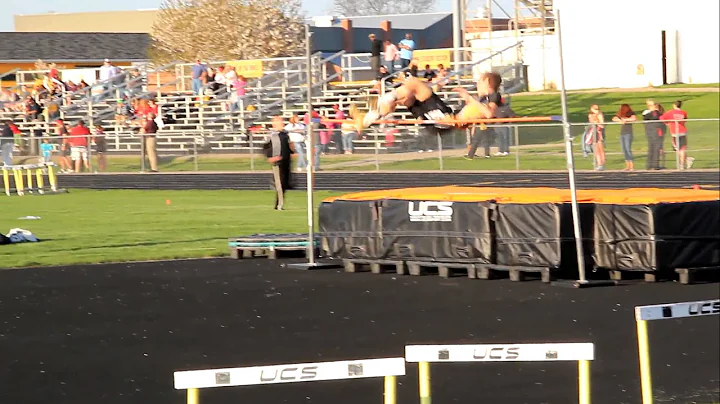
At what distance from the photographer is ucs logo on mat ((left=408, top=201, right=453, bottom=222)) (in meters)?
17.7

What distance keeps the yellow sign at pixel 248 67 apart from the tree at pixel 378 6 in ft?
118

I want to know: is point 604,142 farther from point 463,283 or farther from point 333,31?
point 333,31

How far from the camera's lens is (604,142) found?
3198 cm

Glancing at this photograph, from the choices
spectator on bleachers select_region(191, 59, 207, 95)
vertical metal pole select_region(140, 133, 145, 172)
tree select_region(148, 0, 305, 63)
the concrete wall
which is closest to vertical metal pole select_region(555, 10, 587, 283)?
vertical metal pole select_region(140, 133, 145, 172)

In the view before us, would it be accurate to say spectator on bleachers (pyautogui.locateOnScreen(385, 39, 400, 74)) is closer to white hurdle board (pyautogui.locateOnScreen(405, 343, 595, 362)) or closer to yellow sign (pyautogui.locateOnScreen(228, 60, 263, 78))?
yellow sign (pyautogui.locateOnScreen(228, 60, 263, 78))

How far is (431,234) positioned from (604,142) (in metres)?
15.0

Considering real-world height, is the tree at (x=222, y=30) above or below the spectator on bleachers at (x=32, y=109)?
above

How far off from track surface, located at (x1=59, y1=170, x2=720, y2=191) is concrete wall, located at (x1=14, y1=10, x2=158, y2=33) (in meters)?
29.0

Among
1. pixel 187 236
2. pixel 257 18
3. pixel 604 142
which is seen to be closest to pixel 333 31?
pixel 257 18

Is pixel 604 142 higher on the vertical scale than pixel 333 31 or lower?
lower

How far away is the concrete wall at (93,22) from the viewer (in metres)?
65.6

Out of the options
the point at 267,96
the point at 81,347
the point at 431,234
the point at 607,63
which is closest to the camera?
the point at 81,347

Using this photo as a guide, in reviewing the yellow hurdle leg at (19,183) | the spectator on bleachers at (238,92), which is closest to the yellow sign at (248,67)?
the spectator on bleachers at (238,92)

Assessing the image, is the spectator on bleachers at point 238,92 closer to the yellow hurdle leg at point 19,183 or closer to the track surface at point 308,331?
the yellow hurdle leg at point 19,183
